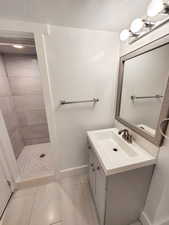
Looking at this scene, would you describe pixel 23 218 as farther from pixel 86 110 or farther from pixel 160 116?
pixel 160 116

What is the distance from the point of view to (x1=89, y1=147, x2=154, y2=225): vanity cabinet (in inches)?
33.4

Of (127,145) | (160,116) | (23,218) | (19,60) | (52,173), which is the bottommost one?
(23,218)

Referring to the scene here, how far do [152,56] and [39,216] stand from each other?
207cm

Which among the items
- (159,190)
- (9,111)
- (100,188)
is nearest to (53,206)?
(100,188)

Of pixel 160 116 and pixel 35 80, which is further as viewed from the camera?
pixel 35 80

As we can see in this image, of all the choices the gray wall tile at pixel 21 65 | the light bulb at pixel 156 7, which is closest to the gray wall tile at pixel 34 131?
the gray wall tile at pixel 21 65

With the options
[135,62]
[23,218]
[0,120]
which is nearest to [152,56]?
[135,62]

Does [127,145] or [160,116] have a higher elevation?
[160,116]

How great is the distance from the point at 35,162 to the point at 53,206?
0.90 meters

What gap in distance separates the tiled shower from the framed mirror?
5.60 ft

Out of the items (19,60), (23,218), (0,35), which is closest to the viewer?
(0,35)

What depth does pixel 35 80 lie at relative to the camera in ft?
6.95

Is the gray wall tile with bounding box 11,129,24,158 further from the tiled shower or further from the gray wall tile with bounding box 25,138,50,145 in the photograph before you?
the gray wall tile with bounding box 25,138,50,145

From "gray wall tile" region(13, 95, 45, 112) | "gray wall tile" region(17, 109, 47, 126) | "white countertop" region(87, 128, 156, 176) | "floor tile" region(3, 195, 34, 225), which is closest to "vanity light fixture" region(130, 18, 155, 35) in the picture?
"white countertop" region(87, 128, 156, 176)
